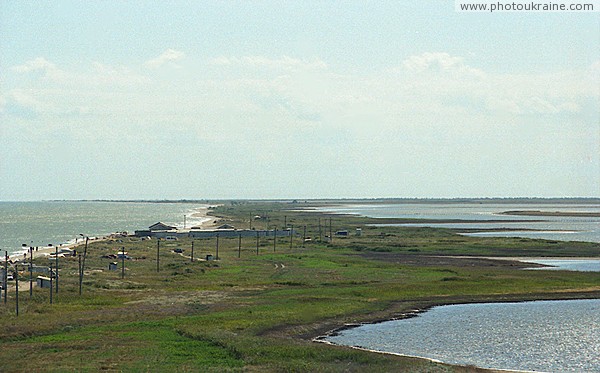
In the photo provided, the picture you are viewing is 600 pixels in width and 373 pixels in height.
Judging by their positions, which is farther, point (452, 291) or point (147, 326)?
point (452, 291)

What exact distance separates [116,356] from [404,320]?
2617 centimetres

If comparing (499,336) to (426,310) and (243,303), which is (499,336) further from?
(243,303)

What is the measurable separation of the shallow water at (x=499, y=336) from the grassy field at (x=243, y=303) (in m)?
3.31

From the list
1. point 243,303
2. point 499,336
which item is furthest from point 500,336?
point 243,303

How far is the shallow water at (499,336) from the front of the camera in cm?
4756

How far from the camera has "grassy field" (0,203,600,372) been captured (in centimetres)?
4412

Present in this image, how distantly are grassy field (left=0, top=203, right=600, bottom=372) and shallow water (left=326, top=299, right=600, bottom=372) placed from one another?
331 cm

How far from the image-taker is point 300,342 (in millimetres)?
50094

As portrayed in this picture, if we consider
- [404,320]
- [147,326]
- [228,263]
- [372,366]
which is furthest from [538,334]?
[228,263]

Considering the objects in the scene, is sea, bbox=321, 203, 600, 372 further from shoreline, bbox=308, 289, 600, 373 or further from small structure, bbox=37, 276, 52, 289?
small structure, bbox=37, 276, 52, 289

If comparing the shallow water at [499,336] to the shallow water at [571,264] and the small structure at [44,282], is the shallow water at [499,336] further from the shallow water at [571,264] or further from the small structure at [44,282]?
the shallow water at [571,264]

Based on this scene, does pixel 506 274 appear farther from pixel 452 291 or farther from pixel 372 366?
pixel 372 366

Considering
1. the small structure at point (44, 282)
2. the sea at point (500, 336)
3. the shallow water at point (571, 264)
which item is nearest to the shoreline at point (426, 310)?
the sea at point (500, 336)

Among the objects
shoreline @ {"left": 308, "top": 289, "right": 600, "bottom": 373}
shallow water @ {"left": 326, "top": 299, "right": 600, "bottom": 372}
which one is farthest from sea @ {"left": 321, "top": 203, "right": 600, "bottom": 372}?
shoreline @ {"left": 308, "top": 289, "right": 600, "bottom": 373}
